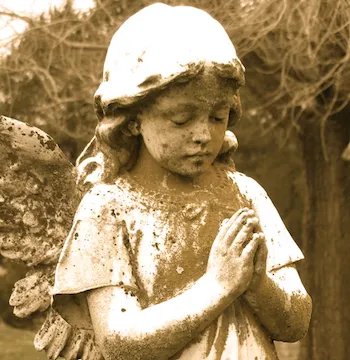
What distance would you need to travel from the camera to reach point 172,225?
256 centimetres

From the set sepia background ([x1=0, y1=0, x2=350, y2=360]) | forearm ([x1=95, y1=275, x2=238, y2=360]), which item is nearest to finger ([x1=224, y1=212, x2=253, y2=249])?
forearm ([x1=95, y1=275, x2=238, y2=360])

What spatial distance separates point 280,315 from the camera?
2584 mm

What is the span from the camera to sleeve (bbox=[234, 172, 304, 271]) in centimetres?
269

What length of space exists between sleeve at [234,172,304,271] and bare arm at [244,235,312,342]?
0.03 metres

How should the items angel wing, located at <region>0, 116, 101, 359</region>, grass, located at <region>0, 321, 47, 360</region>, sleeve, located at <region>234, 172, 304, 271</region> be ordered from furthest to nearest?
grass, located at <region>0, 321, 47, 360</region> < angel wing, located at <region>0, 116, 101, 359</region> < sleeve, located at <region>234, 172, 304, 271</region>

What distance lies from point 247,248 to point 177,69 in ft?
1.86

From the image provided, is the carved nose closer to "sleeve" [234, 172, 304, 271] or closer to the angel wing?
"sleeve" [234, 172, 304, 271]

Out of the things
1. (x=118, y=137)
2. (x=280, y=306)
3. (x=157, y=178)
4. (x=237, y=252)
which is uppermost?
(x=118, y=137)

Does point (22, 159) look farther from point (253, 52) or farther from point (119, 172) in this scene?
point (253, 52)

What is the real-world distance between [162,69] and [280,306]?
0.82 metres

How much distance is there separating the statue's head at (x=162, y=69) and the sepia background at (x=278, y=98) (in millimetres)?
3784

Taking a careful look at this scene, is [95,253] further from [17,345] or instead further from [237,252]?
[17,345]

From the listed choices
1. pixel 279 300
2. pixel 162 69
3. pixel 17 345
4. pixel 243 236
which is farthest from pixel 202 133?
pixel 17 345

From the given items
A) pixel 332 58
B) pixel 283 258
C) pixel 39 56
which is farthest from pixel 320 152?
pixel 283 258
